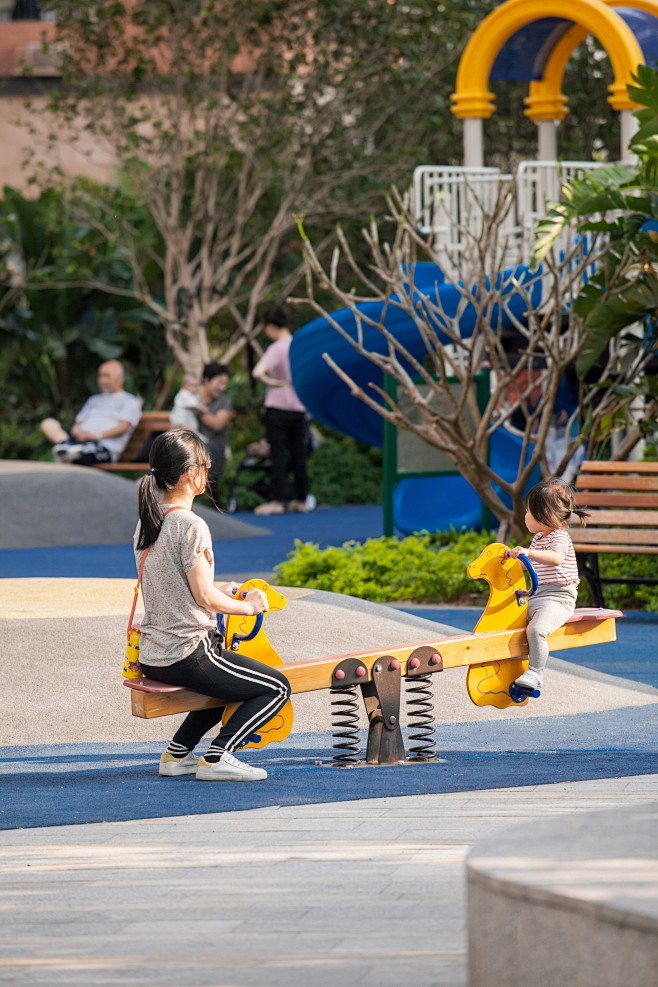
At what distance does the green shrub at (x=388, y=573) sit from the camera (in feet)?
36.2

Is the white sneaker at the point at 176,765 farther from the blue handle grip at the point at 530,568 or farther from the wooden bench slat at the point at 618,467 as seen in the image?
the wooden bench slat at the point at 618,467

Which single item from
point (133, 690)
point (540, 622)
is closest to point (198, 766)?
point (133, 690)

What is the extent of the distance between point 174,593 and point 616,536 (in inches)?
196

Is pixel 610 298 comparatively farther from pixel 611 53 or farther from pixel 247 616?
pixel 247 616

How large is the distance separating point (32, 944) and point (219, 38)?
16.6m

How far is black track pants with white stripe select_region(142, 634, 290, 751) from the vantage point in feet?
18.9

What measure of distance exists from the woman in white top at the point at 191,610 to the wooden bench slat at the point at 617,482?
16.6ft

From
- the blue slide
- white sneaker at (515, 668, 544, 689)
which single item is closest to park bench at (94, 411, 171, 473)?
the blue slide

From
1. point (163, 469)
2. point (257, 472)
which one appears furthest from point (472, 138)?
point (163, 469)

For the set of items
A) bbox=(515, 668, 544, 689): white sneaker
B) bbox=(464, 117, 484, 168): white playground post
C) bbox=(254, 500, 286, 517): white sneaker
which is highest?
bbox=(464, 117, 484, 168): white playground post

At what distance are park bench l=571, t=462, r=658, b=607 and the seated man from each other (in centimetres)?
741

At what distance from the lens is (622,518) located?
1030 centimetres

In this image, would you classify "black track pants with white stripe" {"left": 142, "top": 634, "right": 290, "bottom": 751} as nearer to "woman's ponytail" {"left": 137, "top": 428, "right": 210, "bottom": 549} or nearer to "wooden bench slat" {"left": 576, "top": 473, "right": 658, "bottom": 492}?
"woman's ponytail" {"left": 137, "top": 428, "right": 210, "bottom": 549}

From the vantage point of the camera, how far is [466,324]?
566 inches
